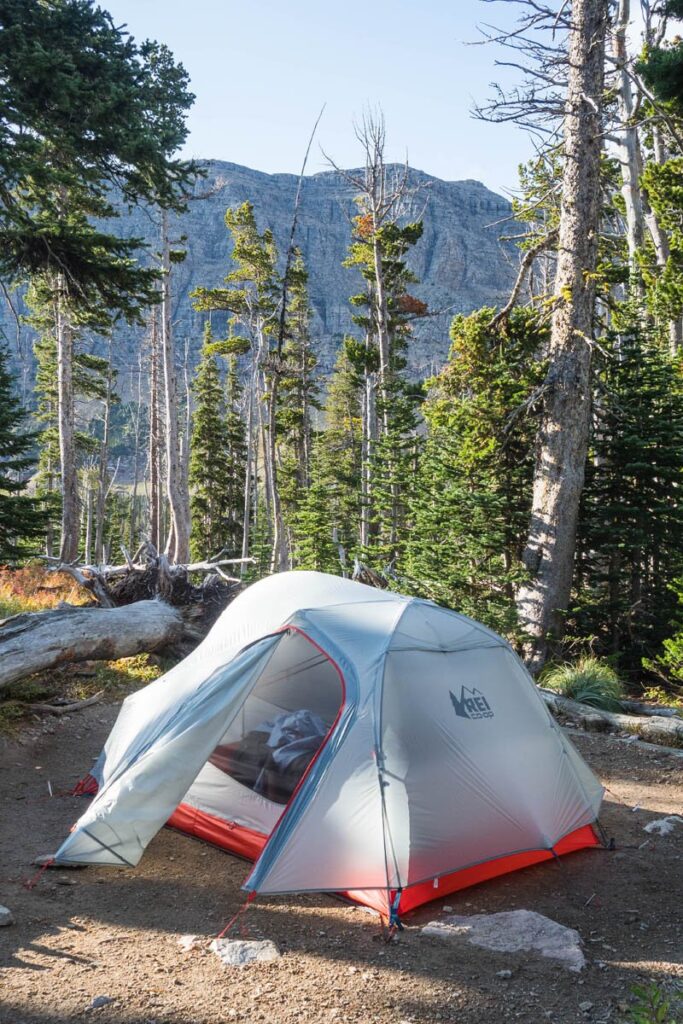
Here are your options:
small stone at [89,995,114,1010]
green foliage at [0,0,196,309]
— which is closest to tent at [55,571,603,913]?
small stone at [89,995,114,1010]

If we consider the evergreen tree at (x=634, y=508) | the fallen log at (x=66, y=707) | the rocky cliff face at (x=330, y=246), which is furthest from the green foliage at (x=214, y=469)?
the rocky cliff face at (x=330, y=246)

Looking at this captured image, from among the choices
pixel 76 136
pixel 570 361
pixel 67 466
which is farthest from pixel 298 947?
pixel 67 466

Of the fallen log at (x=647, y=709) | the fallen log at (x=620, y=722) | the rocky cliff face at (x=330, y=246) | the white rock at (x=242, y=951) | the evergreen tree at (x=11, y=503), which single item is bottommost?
the fallen log at (x=647, y=709)

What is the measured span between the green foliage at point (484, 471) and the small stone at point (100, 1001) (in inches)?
310

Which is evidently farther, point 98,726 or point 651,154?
point 651,154

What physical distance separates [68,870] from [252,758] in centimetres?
141

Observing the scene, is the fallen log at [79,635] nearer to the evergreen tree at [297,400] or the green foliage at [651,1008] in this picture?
the green foliage at [651,1008]

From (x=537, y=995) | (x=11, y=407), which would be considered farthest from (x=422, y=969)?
(x=11, y=407)

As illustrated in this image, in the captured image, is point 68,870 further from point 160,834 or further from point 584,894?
point 584,894

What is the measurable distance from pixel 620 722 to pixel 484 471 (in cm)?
456

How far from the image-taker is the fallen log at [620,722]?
26.1ft

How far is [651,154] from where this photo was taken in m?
19.5

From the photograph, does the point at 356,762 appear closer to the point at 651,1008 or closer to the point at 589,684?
the point at 651,1008

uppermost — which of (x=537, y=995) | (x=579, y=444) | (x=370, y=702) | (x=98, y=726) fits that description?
(x=579, y=444)
